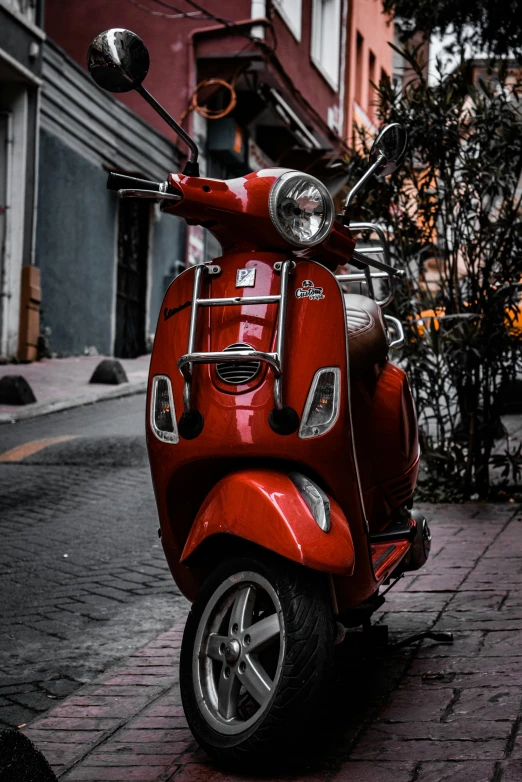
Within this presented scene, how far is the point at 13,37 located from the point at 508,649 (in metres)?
13.1

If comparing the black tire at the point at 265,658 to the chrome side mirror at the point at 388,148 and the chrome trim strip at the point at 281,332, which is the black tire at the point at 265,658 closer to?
the chrome trim strip at the point at 281,332

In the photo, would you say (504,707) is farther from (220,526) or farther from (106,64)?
(106,64)

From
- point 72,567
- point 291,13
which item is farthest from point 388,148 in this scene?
point 291,13

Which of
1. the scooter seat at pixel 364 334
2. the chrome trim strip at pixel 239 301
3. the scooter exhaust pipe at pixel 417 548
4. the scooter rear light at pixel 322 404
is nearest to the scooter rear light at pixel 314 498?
the scooter rear light at pixel 322 404

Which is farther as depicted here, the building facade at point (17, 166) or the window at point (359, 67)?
the window at point (359, 67)

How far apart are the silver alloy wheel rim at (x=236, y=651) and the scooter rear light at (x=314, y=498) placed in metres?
0.22

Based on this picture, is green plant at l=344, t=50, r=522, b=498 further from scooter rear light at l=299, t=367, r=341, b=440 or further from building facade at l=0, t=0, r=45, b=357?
building facade at l=0, t=0, r=45, b=357

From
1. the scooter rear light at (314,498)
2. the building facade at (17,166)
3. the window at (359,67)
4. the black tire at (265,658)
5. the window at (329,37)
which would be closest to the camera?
the black tire at (265,658)

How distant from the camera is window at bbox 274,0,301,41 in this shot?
2082cm

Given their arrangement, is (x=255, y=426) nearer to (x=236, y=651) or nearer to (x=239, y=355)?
(x=239, y=355)

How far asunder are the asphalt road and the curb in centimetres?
136

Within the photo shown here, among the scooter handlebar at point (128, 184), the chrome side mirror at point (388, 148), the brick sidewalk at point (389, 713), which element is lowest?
the brick sidewalk at point (389, 713)

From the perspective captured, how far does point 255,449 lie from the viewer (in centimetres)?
313

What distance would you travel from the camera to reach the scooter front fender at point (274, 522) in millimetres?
2893
